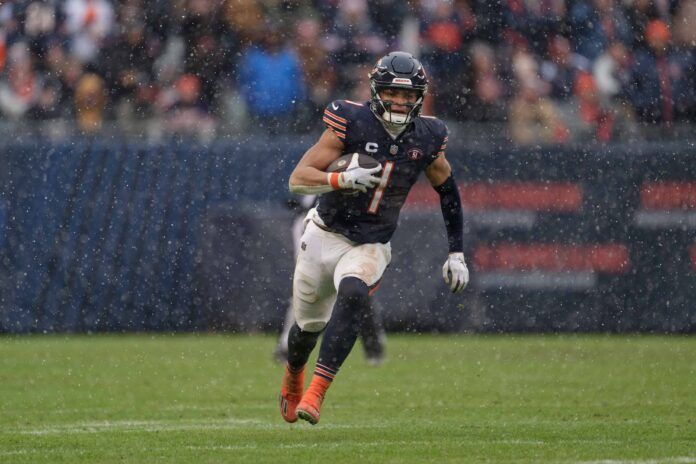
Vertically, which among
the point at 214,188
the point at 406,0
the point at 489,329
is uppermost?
the point at 406,0

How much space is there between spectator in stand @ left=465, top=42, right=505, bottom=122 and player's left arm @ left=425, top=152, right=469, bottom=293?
18.4ft

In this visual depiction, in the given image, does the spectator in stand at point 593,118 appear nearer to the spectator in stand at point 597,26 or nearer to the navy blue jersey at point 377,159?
the spectator in stand at point 597,26

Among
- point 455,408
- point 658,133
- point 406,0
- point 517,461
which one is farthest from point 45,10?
point 517,461

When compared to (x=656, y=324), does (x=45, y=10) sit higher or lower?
higher

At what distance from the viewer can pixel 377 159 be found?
21.8 ft

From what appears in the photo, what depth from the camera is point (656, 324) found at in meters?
12.3

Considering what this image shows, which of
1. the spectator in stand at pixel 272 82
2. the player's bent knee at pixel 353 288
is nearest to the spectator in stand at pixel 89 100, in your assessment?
the spectator in stand at pixel 272 82

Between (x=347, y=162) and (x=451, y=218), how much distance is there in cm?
76

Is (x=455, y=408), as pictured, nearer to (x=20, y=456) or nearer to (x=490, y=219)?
(x=20, y=456)

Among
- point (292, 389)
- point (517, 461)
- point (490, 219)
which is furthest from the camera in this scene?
point (490, 219)

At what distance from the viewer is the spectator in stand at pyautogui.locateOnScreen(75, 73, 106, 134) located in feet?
41.2

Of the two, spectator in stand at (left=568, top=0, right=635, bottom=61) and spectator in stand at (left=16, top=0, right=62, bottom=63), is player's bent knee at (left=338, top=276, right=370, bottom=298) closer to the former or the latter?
spectator in stand at (left=568, top=0, right=635, bottom=61)

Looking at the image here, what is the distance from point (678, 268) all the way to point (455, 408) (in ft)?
16.4

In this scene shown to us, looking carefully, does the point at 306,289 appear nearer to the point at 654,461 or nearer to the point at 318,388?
the point at 318,388
